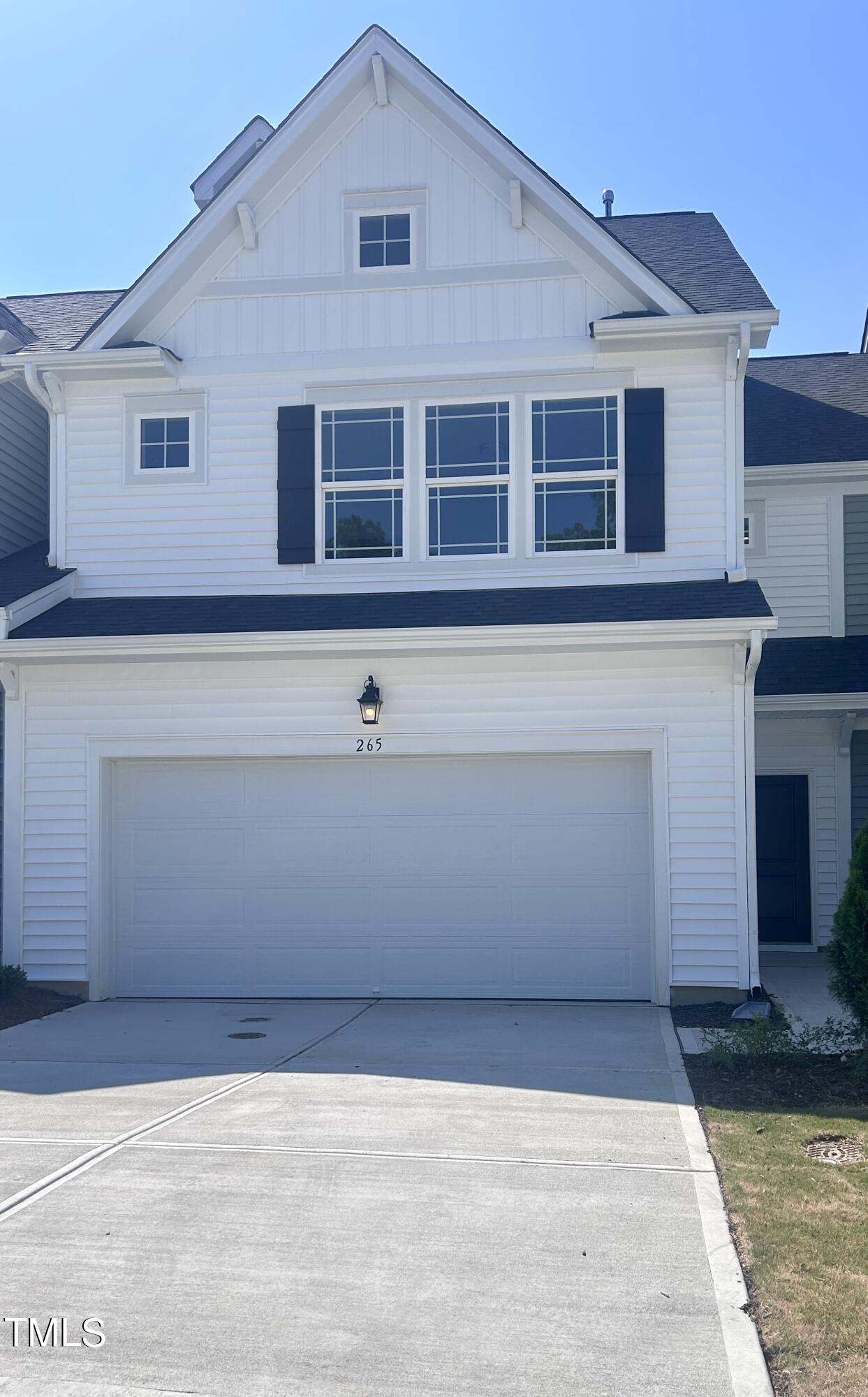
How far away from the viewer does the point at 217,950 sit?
11.6m

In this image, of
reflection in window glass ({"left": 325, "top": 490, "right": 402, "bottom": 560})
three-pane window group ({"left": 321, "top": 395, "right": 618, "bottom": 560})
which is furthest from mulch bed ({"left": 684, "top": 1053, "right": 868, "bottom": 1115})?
reflection in window glass ({"left": 325, "top": 490, "right": 402, "bottom": 560})

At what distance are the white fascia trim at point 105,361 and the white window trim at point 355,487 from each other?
1526 millimetres

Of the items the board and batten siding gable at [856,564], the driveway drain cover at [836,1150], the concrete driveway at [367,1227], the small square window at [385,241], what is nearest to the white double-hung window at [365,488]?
the small square window at [385,241]

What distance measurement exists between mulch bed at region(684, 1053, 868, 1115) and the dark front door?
5.92 metres

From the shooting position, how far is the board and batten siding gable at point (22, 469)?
45.6 ft

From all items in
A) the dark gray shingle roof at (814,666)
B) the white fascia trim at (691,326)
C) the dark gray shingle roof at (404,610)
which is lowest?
the dark gray shingle roof at (814,666)

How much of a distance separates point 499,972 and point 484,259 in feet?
21.5

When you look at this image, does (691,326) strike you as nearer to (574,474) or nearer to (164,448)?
(574,474)

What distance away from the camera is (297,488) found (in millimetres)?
11961

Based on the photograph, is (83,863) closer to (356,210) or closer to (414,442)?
(414,442)

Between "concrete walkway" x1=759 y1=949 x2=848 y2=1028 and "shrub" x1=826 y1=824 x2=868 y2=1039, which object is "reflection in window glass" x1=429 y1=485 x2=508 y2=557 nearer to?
"concrete walkway" x1=759 y1=949 x2=848 y2=1028

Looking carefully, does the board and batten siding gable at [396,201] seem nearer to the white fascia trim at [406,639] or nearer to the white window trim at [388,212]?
the white window trim at [388,212]

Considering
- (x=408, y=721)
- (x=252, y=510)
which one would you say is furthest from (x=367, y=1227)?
(x=252, y=510)

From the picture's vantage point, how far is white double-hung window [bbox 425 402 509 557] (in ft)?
38.8
